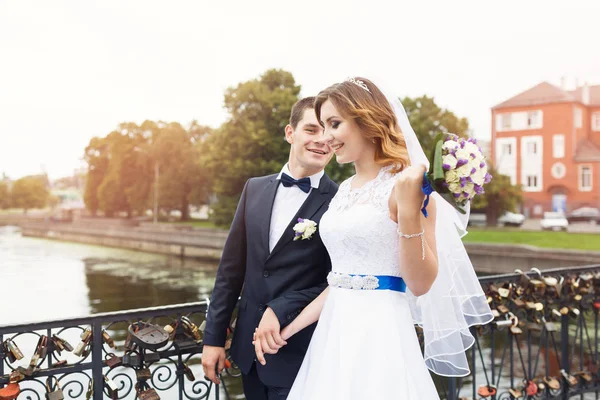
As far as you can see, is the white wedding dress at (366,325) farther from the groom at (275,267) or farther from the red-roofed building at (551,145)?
the red-roofed building at (551,145)

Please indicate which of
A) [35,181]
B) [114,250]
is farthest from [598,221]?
[35,181]

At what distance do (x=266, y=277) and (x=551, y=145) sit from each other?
4762cm

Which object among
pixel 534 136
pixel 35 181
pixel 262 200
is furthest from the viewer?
pixel 35 181

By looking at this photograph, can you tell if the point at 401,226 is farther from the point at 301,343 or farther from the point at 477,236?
the point at 477,236

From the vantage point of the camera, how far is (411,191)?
1.88m

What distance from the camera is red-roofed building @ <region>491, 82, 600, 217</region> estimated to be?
1725 inches

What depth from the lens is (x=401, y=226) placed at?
1.93 meters

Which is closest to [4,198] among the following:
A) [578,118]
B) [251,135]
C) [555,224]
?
[251,135]

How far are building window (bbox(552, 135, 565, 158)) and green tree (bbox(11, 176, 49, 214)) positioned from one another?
8038cm

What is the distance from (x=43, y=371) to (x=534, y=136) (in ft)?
158

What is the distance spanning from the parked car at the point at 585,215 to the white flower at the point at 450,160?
44.3m

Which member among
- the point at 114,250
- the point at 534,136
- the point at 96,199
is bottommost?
the point at 114,250

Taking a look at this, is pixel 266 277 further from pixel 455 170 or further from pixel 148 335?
pixel 455 170

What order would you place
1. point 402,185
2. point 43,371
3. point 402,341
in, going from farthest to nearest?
point 43,371
point 402,341
point 402,185
